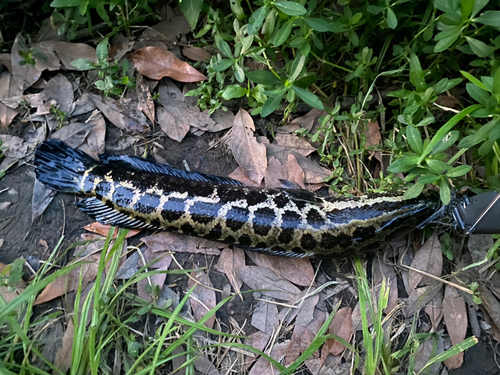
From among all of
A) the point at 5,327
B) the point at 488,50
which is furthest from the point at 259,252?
the point at 488,50

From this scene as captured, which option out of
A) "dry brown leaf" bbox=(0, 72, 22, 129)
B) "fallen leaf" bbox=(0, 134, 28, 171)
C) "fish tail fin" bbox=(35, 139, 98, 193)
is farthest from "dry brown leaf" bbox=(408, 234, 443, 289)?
"dry brown leaf" bbox=(0, 72, 22, 129)

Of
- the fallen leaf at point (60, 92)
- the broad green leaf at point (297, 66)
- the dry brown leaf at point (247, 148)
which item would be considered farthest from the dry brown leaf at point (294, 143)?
the fallen leaf at point (60, 92)

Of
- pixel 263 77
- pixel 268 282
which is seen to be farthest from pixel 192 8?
pixel 268 282

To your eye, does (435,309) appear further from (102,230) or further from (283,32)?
(102,230)

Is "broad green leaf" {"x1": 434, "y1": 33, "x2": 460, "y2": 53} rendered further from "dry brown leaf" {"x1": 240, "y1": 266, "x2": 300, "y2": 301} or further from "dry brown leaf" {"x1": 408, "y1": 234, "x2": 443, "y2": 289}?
"dry brown leaf" {"x1": 240, "y1": 266, "x2": 300, "y2": 301}

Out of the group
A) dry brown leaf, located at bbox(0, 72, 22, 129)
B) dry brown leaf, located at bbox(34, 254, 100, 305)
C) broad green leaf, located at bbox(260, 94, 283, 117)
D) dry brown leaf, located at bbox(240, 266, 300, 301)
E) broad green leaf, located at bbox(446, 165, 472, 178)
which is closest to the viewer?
broad green leaf, located at bbox(446, 165, 472, 178)

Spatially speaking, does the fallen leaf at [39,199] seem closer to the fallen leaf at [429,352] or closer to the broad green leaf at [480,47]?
the fallen leaf at [429,352]

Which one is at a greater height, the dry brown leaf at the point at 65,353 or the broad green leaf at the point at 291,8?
the broad green leaf at the point at 291,8
